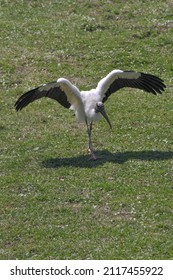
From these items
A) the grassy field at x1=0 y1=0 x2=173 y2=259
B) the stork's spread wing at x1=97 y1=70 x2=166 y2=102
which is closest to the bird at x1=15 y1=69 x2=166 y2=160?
the stork's spread wing at x1=97 y1=70 x2=166 y2=102

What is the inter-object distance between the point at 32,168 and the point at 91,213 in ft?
8.22

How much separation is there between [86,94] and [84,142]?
120cm

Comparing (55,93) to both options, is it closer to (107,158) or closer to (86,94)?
(86,94)

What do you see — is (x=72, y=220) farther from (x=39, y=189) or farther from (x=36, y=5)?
(x=36, y=5)

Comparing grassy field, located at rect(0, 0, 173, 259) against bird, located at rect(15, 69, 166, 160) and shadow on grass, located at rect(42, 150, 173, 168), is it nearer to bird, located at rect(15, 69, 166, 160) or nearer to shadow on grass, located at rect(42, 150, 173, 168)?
shadow on grass, located at rect(42, 150, 173, 168)

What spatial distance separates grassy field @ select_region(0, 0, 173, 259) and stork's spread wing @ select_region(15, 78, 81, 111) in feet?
3.47

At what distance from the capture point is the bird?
1719cm

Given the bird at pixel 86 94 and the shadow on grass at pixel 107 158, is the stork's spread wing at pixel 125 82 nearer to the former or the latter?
the bird at pixel 86 94

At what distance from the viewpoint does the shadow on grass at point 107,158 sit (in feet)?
55.2

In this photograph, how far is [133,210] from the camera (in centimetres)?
1455

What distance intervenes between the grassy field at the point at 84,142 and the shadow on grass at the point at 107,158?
20mm

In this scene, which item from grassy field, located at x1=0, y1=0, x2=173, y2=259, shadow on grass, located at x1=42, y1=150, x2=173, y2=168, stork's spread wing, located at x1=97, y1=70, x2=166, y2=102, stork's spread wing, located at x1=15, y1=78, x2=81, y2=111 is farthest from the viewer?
stork's spread wing, located at x1=97, y1=70, x2=166, y2=102

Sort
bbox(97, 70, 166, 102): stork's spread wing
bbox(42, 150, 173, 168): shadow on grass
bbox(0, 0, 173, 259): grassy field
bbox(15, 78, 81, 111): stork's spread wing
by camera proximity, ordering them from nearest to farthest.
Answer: bbox(0, 0, 173, 259): grassy field < bbox(42, 150, 173, 168): shadow on grass < bbox(15, 78, 81, 111): stork's spread wing < bbox(97, 70, 166, 102): stork's spread wing

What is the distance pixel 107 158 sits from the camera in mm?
17094
